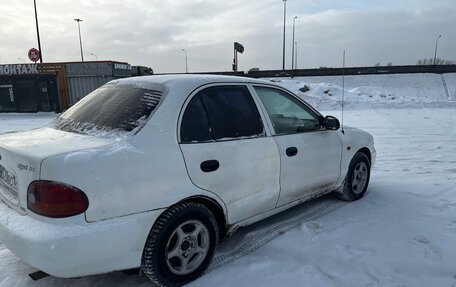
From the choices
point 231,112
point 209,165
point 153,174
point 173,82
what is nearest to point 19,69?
point 173,82

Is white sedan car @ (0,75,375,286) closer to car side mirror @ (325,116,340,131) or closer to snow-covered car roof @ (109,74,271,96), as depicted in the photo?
snow-covered car roof @ (109,74,271,96)

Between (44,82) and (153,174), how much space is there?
74.0 ft

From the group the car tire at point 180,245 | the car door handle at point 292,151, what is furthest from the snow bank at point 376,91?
the car tire at point 180,245

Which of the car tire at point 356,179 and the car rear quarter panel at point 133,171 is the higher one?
the car rear quarter panel at point 133,171

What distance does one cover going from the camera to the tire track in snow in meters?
3.38

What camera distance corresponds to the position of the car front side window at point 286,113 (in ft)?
12.3

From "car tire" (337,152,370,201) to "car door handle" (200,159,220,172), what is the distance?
232 centimetres

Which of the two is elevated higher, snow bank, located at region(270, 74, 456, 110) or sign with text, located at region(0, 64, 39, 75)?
sign with text, located at region(0, 64, 39, 75)

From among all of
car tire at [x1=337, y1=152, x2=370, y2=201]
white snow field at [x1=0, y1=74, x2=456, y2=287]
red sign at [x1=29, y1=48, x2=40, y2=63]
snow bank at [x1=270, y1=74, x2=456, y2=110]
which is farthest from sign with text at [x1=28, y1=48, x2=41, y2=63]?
car tire at [x1=337, y1=152, x2=370, y2=201]

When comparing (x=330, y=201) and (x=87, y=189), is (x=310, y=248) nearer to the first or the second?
(x=330, y=201)

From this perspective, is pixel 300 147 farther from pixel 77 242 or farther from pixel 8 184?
pixel 8 184

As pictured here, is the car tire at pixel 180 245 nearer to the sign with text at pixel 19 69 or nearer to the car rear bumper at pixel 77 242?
the car rear bumper at pixel 77 242

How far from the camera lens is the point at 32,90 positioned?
2236 cm

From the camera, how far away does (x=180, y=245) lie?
2910mm
